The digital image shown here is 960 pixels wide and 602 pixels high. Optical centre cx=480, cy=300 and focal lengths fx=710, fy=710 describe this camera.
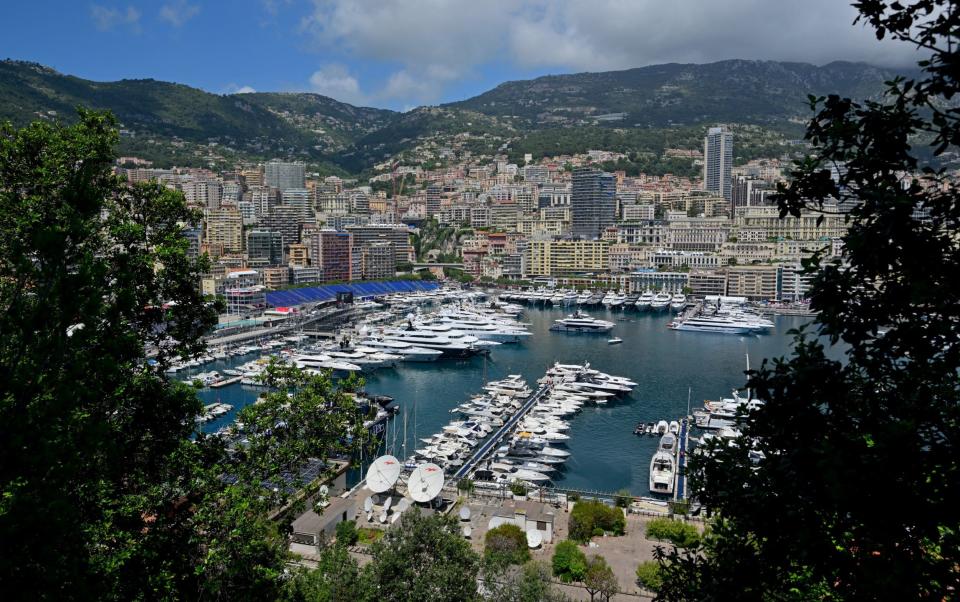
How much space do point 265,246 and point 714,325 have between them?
3484cm

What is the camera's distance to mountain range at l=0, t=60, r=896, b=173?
9388cm

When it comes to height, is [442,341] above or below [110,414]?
below

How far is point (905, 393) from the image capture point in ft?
8.13

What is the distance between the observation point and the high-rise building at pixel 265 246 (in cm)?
5541

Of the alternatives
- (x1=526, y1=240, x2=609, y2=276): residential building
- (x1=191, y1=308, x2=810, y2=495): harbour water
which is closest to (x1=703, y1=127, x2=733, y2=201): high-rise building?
(x1=526, y1=240, x2=609, y2=276): residential building

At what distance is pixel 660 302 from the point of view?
158ft

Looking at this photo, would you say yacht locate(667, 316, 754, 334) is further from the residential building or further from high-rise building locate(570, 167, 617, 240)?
high-rise building locate(570, 167, 617, 240)

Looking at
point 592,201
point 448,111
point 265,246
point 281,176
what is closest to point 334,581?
point 265,246

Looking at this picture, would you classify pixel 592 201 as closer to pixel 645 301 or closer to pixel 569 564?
pixel 645 301

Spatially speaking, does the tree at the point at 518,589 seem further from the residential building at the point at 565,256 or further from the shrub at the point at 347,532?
the residential building at the point at 565,256

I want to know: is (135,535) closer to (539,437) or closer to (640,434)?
(539,437)

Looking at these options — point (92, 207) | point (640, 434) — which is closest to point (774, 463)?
point (92, 207)

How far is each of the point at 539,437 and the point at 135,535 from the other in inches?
592

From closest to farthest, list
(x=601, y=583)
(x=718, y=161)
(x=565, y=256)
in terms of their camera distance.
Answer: (x=601, y=583)
(x=565, y=256)
(x=718, y=161)
